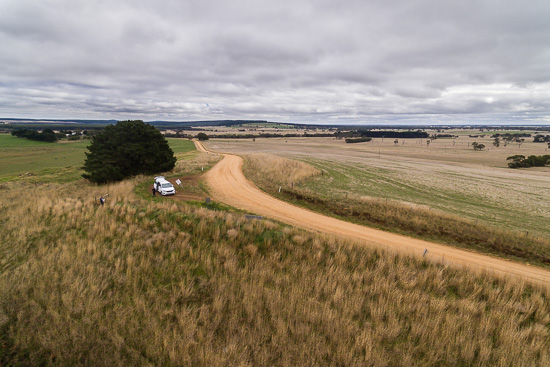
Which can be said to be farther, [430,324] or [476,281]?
[476,281]

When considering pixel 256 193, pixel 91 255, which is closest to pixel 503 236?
pixel 256 193

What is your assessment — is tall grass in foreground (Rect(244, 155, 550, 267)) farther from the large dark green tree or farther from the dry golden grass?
the large dark green tree

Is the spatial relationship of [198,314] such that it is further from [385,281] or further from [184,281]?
[385,281]

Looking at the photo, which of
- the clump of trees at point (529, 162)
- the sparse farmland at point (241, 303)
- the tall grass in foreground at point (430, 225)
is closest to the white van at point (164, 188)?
the tall grass in foreground at point (430, 225)

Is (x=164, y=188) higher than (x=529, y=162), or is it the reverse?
(x=529, y=162)

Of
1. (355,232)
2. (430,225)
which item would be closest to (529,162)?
(430,225)

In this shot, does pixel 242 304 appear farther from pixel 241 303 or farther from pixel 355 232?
pixel 355 232

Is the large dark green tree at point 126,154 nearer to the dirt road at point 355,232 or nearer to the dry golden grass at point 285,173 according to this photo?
the dirt road at point 355,232
